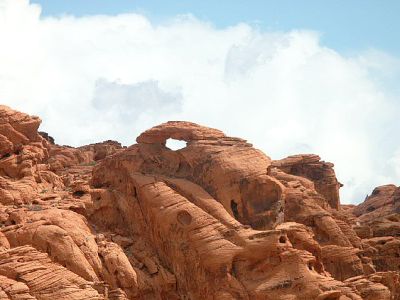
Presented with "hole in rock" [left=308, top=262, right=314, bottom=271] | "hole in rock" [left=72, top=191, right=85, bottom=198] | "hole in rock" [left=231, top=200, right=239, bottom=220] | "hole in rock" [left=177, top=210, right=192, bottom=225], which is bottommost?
"hole in rock" [left=308, top=262, right=314, bottom=271]

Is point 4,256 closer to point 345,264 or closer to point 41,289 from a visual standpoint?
point 41,289

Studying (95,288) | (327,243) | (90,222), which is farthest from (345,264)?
(95,288)

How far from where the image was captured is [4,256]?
32281 millimetres

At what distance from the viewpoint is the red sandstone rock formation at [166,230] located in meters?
33.9

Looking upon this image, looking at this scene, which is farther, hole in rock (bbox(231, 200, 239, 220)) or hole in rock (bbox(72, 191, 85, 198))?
hole in rock (bbox(231, 200, 239, 220))

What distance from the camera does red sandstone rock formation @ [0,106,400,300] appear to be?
33906 millimetres

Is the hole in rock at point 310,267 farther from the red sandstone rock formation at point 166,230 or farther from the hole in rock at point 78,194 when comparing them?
the hole in rock at point 78,194

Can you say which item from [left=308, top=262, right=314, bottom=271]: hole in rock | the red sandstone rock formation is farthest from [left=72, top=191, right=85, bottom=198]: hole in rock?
[left=308, top=262, right=314, bottom=271]: hole in rock

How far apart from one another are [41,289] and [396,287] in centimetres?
1859

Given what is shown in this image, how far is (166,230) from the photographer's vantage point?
124ft

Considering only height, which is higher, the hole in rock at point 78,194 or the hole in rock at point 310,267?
the hole in rock at point 78,194

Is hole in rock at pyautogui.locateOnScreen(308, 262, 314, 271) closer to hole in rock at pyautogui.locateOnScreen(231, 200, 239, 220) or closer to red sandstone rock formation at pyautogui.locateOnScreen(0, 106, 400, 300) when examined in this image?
red sandstone rock formation at pyautogui.locateOnScreen(0, 106, 400, 300)

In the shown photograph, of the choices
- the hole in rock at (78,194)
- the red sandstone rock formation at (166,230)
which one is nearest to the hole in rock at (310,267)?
the red sandstone rock formation at (166,230)

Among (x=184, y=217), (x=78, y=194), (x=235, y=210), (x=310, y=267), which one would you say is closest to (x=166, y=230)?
(x=184, y=217)
